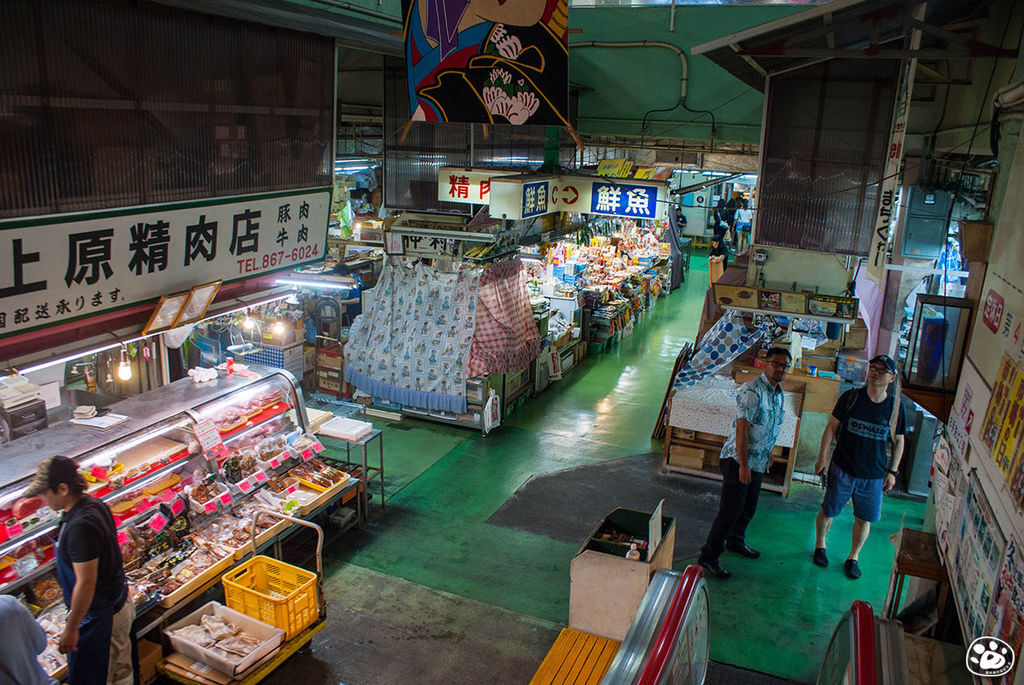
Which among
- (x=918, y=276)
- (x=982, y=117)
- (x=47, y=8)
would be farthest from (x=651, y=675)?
(x=918, y=276)

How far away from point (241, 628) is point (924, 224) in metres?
9.18

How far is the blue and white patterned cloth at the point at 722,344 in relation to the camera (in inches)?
366

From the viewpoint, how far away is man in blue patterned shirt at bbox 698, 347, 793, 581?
281 inches

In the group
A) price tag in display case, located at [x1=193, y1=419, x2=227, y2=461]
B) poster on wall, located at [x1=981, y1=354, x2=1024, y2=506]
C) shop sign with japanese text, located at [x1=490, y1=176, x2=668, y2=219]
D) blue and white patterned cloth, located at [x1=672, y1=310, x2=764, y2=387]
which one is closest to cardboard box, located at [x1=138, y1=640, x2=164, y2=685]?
price tag in display case, located at [x1=193, y1=419, x2=227, y2=461]

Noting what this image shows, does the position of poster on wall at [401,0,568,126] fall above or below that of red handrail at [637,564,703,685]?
above

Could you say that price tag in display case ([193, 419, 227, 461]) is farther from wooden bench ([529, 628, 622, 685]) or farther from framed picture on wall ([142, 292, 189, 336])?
wooden bench ([529, 628, 622, 685])

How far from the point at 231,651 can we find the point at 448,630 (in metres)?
1.94

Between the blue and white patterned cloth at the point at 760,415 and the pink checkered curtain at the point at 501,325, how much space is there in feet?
15.3

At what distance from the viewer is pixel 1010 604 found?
2982 mm

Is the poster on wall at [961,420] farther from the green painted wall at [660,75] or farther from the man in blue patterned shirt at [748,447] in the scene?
the green painted wall at [660,75]

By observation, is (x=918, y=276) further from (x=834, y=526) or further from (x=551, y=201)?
(x=551, y=201)

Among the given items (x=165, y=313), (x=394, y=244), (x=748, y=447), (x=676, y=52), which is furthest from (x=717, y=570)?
(x=676, y=52)

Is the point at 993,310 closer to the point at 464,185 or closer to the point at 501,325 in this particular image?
the point at 464,185

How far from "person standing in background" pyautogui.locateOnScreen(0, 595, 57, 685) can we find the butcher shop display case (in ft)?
2.73
